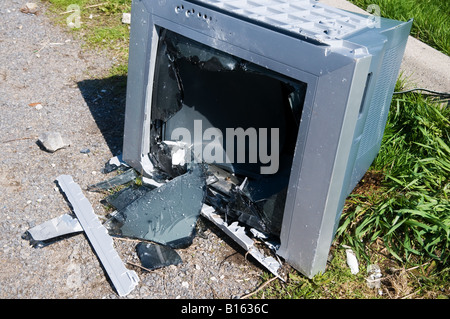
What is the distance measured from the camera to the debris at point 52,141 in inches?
114

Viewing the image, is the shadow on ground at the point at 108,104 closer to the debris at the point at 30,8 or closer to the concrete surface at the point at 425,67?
the debris at the point at 30,8

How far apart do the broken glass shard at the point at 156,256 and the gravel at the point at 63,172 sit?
27 millimetres

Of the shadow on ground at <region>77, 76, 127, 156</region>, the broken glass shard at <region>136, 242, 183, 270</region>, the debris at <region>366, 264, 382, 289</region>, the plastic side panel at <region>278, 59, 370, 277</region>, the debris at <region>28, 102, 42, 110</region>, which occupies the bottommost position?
the broken glass shard at <region>136, 242, 183, 270</region>

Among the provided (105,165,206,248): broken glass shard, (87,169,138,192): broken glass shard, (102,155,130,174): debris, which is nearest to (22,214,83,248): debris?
(105,165,206,248): broken glass shard

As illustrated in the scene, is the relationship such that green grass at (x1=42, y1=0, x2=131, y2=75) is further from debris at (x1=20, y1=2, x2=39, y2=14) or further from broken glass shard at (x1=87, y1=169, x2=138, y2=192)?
broken glass shard at (x1=87, y1=169, x2=138, y2=192)

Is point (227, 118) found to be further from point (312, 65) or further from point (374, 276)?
point (374, 276)

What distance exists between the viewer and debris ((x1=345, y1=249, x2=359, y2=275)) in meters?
2.33

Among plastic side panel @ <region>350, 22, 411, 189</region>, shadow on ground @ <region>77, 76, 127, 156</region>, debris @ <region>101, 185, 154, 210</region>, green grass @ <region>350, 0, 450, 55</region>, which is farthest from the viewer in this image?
green grass @ <region>350, 0, 450, 55</region>

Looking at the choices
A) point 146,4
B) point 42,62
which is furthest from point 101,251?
point 42,62

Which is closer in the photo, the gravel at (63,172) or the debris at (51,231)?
the gravel at (63,172)

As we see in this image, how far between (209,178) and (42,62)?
2.22 metres

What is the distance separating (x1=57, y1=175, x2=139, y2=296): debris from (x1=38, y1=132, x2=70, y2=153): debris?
310 mm

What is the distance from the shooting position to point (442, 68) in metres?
3.29

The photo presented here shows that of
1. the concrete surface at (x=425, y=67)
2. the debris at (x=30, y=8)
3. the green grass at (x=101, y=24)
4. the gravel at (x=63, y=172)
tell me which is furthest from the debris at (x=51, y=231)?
the debris at (x=30, y=8)
